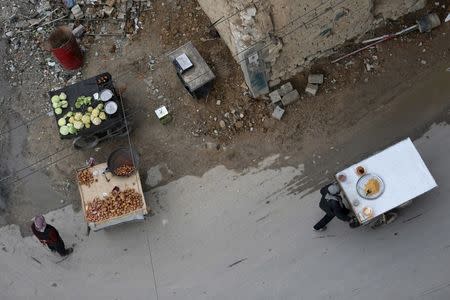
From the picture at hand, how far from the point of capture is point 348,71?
29.3 feet

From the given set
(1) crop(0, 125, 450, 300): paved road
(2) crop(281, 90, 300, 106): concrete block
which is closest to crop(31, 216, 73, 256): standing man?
(1) crop(0, 125, 450, 300): paved road

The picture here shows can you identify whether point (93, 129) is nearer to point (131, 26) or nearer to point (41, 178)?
point (41, 178)

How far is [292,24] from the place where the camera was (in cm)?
807

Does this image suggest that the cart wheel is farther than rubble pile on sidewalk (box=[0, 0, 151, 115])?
No

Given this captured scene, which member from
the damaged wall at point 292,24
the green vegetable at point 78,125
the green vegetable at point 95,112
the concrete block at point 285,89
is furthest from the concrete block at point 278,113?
the green vegetable at point 78,125

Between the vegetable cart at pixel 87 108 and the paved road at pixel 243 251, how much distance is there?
135 cm

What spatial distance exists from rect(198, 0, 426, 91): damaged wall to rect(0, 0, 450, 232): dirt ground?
0.30 m

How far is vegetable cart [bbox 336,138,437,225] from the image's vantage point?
23.8 feet

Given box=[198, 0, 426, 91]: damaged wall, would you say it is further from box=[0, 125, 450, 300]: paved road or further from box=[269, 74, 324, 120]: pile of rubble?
box=[0, 125, 450, 300]: paved road

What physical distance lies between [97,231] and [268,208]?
9.19 ft

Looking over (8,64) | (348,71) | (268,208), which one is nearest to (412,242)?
(268,208)

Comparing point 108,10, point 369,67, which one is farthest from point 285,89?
point 108,10

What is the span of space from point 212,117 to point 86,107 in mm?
2090

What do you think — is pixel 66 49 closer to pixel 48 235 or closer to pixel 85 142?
pixel 85 142
